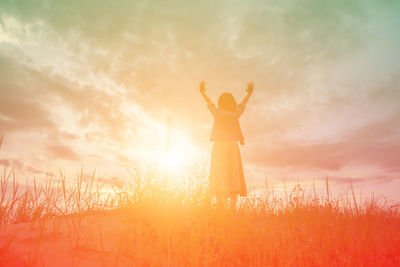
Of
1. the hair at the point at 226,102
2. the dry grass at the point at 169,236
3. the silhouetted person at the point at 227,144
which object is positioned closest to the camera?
the dry grass at the point at 169,236

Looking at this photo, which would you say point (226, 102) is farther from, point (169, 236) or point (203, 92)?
point (169, 236)

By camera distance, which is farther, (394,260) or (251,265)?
(394,260)

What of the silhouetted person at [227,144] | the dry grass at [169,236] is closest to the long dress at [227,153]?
the silhouetted person at [227,144]

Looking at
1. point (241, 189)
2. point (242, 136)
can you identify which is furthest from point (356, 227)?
point (242, 136)

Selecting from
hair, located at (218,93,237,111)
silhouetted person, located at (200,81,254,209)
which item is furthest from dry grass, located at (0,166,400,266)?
hair, located at (218,93,237,111)

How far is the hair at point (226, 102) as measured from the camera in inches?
295

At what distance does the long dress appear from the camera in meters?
6.93

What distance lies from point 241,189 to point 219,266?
384 centimetres

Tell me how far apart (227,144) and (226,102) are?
111 cm

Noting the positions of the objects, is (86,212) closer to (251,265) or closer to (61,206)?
(61,206)

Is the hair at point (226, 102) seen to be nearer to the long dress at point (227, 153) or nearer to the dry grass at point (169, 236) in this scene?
the long dress at point (227, 153)

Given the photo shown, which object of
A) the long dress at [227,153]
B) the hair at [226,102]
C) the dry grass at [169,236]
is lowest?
the dry grass at [169,236]

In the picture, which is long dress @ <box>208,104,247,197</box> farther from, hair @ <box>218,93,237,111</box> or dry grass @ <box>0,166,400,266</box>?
dry grass @ <box>0,166,400,266</box>

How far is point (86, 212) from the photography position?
417 centimetres
